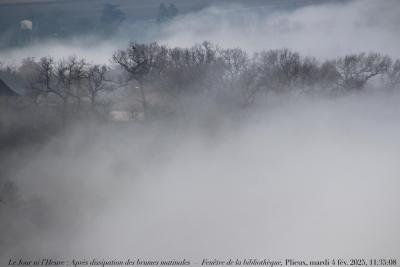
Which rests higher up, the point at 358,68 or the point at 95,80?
the point at 358,68

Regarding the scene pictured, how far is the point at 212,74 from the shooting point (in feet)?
63.3

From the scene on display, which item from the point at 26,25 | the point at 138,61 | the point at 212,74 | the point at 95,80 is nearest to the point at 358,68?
the point at 212,74

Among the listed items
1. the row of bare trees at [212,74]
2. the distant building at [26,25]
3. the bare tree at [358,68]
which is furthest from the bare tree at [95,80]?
the bare tree at [358,68]

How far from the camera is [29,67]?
19.9m

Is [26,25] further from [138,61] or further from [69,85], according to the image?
[138,61]

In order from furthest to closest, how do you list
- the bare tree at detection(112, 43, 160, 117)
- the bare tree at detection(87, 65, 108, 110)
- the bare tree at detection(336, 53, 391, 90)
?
the bare tree at detection(336, 53, 391, 90) < the bare tree at detection(112, 43, 160, 117) < the bare tree at detection(87, 65, 108, 110)

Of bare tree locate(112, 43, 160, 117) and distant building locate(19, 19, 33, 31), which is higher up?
distant building locate(19, 19, 33, 31)

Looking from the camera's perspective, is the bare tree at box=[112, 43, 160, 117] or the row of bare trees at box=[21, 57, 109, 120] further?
the bare tree at box=[112, 43, 160, 117]

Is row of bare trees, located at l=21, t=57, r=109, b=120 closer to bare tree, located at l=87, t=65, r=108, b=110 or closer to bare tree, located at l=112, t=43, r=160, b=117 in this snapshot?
bare tree, located at l=87, t=65, r=108, b=110

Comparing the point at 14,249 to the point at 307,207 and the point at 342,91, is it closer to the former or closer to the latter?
the point at 307,207

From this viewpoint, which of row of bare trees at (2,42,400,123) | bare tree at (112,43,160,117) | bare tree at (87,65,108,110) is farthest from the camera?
bare tree at (112,43,160,117)

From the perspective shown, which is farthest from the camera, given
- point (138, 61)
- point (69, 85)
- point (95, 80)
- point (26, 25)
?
point (26, 25)

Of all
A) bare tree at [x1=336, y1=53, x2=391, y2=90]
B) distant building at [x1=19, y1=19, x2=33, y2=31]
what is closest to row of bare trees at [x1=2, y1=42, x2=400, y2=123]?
bare tree at [x1=336, y1=53, x2=391, y2=90]

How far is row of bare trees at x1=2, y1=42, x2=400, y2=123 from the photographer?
18.2 metres
